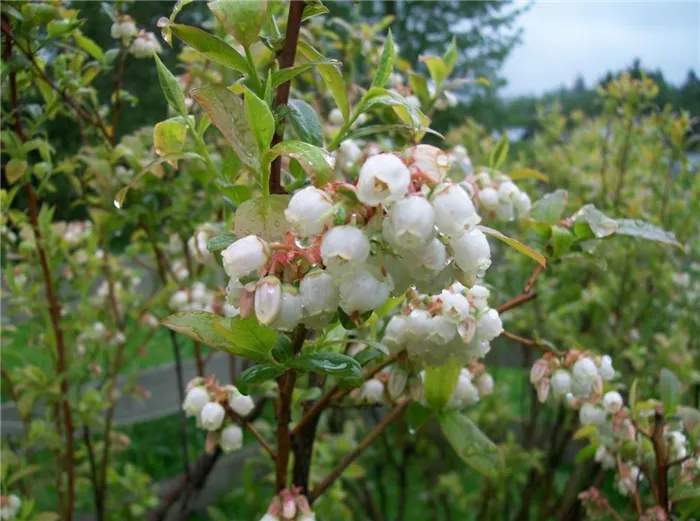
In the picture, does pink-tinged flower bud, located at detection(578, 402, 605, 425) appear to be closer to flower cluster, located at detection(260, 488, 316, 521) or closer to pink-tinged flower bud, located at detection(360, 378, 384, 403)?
pink-tinged flower bud, located at detection(360, 378, 384, 403)

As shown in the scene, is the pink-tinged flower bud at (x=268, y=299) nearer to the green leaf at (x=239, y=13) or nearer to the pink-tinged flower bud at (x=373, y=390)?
the green leaf at (x=239, y=13)

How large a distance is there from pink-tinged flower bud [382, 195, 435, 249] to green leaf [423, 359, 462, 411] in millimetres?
324

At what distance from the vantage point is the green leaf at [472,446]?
68cm

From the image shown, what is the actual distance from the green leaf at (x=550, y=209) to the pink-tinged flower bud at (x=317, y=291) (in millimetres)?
375

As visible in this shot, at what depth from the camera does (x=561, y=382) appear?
646 millimetres

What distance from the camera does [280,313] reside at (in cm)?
38

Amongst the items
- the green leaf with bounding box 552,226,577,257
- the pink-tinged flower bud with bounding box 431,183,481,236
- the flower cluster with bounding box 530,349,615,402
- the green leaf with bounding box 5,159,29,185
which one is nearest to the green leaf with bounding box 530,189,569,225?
the green leaf with bounding box 552,226,577,257

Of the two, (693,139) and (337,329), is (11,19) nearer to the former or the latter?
(337,329)

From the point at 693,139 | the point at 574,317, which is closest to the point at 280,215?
the point at 693,139

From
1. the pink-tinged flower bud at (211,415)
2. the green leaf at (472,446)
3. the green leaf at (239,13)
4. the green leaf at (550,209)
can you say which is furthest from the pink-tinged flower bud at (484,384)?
the green leaf at (239,13)

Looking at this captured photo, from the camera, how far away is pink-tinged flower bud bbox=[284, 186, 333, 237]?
1.17 ft

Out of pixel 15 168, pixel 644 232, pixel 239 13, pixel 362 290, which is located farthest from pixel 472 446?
pixel 15 168

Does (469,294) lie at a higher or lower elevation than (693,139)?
higher

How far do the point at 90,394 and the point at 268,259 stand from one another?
87 cm
